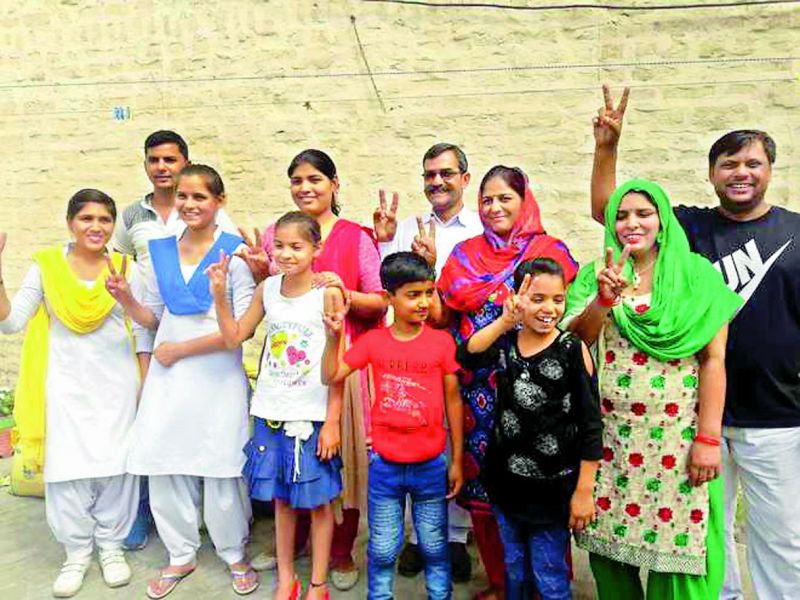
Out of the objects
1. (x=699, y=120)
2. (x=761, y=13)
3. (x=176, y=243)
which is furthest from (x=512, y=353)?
(x=761, y=13)

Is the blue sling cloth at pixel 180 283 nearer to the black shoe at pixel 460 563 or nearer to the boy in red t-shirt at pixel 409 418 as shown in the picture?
the boy in red t-shirt at pixel 409 418

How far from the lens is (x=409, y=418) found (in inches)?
92.9

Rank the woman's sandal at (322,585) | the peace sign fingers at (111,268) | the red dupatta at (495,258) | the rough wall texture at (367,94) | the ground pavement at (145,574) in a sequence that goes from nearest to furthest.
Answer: the red dupatta at (495,258) < the woman's sandal at (322,585) < the peace sign fingers at (111,268) < the ground pavement at (145,574) < the rough wall texture at (367,94)

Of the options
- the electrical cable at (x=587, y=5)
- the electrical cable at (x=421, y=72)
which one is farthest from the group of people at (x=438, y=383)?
the electrical cable at (x=587, y=5)

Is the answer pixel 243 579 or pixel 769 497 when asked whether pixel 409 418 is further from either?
pixel 769 497

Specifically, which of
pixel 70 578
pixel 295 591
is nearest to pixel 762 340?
pixel 295 591

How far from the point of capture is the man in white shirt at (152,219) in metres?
3.11

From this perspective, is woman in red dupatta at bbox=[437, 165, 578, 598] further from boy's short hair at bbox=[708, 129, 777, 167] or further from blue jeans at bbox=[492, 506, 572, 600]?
boy's short hair at bbox=[708, 129, 777, 167]

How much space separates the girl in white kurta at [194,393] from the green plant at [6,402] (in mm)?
3918

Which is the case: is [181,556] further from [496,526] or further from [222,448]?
[496,526]

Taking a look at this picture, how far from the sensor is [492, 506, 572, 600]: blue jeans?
219 centimetres

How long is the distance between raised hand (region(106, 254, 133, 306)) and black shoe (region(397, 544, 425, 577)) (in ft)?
5.63

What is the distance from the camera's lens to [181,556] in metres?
2.97

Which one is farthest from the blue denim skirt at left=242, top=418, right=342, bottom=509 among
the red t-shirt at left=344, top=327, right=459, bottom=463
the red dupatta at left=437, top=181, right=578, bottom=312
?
the red dupatta at left=437, top=181, right=578, bottom=312
